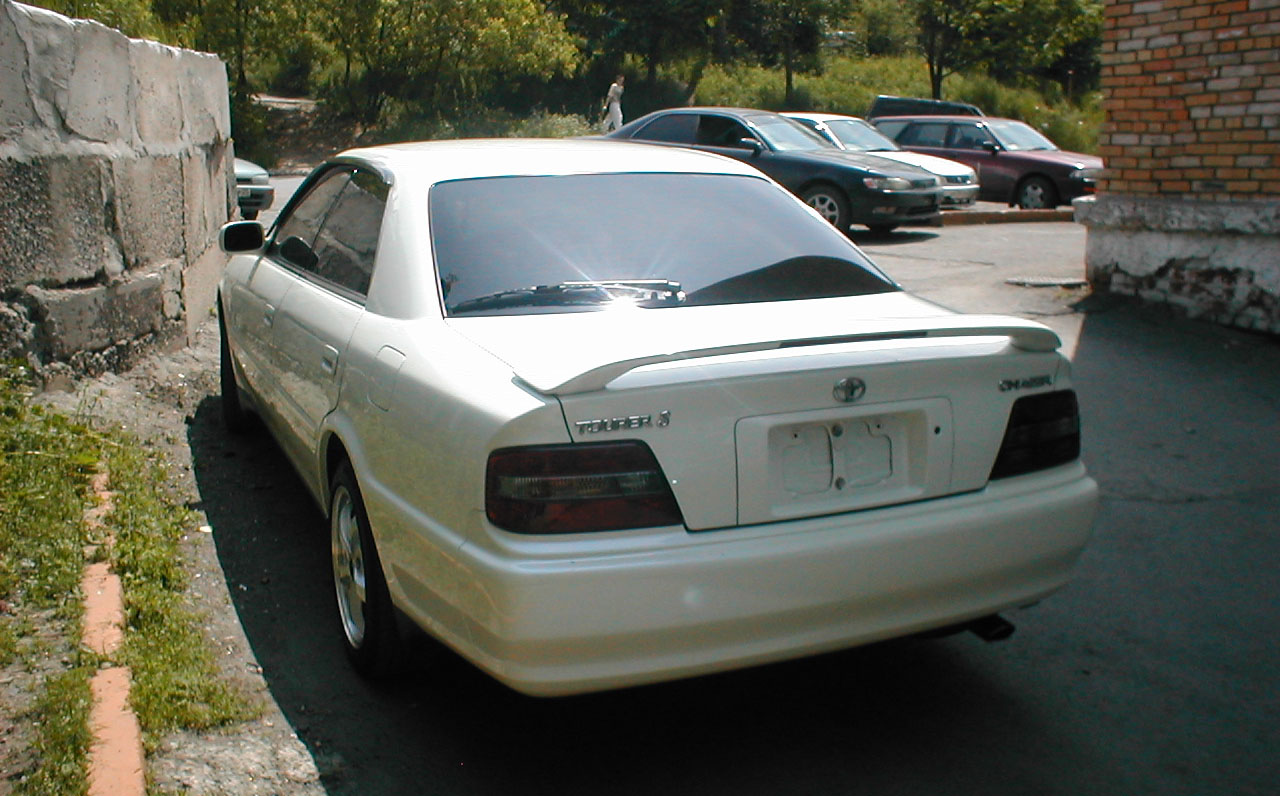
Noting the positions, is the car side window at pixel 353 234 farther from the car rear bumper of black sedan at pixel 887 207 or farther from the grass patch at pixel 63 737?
the car rear bumper of black sedan at pixel 887 207

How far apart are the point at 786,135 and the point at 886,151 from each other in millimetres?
2182

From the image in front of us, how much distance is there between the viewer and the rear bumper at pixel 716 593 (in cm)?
280

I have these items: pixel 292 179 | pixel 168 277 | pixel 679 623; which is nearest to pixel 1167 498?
pixel 679 623

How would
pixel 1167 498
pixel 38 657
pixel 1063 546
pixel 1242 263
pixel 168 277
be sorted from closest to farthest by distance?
pixel 1063 546, pixel 38 657, pixel 1167 498, pixel 168 277, pixel 1242 263

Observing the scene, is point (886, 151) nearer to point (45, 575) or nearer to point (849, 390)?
point (45, 575)

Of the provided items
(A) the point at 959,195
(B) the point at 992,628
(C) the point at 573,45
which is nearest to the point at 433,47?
(C) the point at 573,45

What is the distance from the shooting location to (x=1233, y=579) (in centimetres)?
463

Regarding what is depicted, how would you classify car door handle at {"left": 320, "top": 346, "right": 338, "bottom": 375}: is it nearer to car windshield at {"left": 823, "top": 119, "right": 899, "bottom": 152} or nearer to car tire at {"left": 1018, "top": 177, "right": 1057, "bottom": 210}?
car windshield at {"left": 823, "top": 119, "right": 899, "bottom": 152}

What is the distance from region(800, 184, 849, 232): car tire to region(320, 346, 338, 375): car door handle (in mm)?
11096

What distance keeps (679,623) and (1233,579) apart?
2748 millimetres

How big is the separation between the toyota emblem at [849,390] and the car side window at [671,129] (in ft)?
A: 43.3

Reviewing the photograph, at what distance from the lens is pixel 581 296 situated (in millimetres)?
3553

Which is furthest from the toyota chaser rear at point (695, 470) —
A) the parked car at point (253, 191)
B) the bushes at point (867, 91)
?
the bushes at point (867, 91)

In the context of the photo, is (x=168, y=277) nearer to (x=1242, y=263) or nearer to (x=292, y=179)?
(x=1242, y=263)
